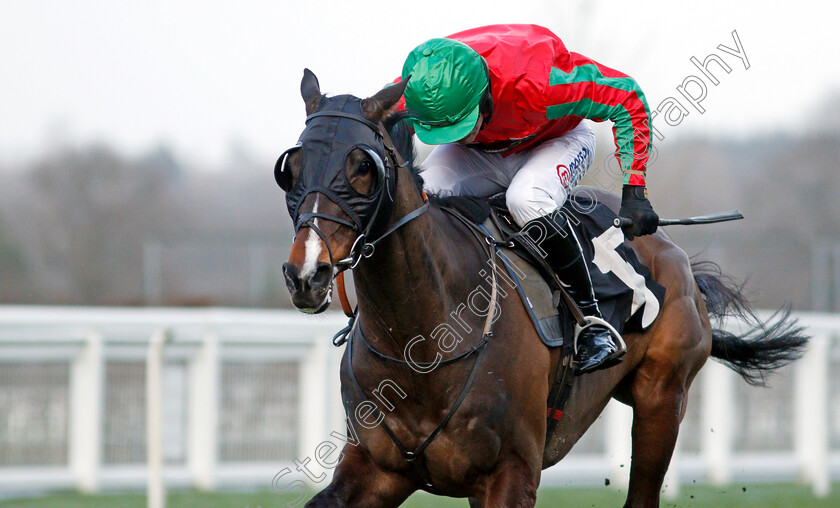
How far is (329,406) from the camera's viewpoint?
24.1 feet

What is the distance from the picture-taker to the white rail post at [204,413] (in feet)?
22.7

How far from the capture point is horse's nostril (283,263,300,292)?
2479mm

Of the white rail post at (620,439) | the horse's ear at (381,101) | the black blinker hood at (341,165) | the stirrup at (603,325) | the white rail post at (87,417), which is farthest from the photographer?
the white rail post at (620,439)

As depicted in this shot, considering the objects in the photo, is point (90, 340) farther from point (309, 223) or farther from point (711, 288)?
point (309, 223)

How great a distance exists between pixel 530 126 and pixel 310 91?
98 cm

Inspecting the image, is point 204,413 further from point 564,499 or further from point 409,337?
point 409,337

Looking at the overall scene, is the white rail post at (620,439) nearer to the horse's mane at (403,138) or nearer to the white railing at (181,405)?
the white railing at (181,405)

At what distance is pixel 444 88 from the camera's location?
3.22 m

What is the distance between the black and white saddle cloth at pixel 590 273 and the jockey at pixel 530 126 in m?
0.09

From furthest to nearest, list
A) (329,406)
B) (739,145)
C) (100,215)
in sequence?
(739,145)
(100,215)
(329,406)

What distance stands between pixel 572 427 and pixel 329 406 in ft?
12.2

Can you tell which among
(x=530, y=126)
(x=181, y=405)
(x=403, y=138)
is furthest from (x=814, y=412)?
(x=403, y=138)

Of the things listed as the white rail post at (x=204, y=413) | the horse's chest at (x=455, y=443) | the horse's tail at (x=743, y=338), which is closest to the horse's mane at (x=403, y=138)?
the horse's chest at (x=455, y=443)

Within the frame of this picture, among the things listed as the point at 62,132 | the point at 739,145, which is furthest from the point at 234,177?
the point at 739,145
